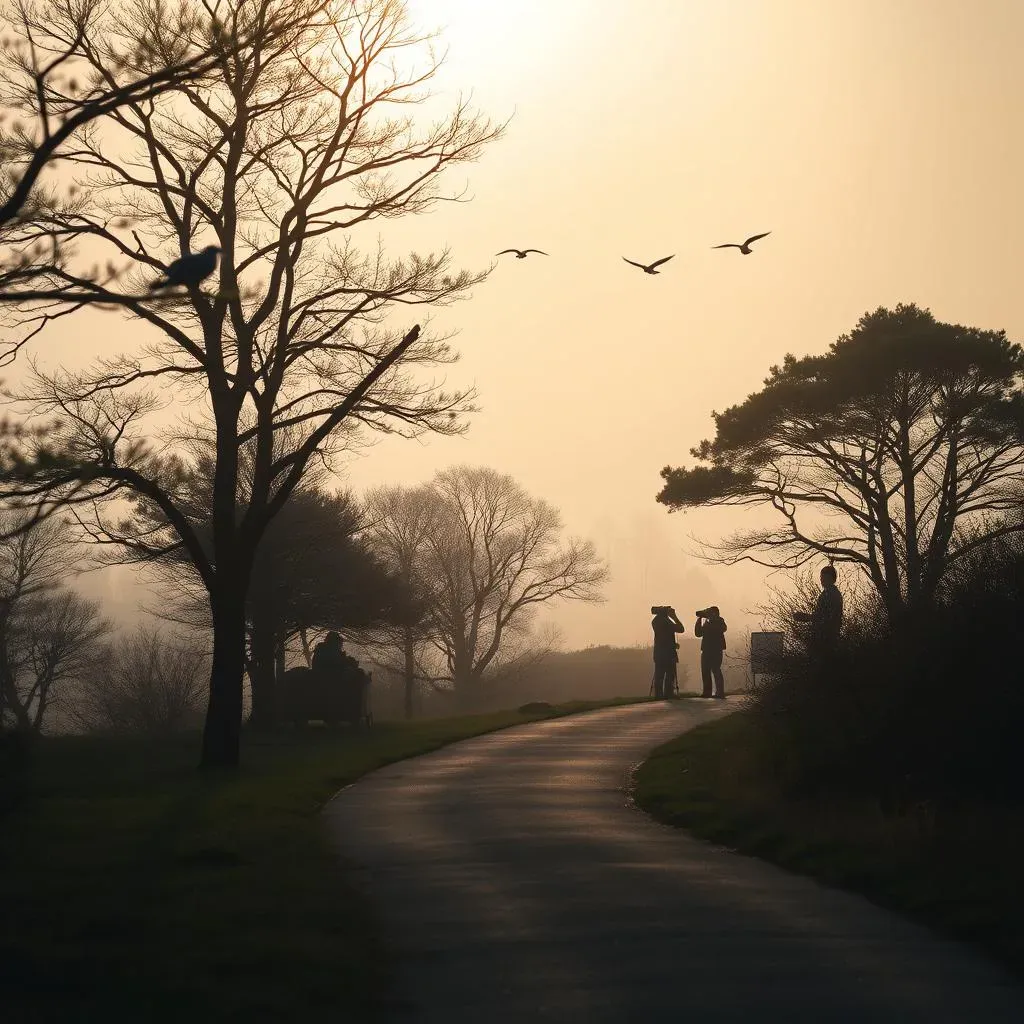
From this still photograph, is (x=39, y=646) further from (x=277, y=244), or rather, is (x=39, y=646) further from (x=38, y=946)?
(x=38, y=946)

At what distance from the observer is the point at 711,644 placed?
31953 millimetres

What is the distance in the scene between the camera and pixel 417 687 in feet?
257

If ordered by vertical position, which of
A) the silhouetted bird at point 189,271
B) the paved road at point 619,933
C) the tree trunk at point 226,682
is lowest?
the paved road at point 619,933

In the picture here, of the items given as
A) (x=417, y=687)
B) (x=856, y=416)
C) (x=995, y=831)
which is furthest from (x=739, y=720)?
(x=417, y=687)

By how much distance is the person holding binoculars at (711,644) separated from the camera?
103ft

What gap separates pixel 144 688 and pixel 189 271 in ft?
182

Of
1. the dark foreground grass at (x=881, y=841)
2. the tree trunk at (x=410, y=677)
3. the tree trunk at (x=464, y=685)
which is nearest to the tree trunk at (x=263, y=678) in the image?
the dark foreground grass at (x=881, y=841)

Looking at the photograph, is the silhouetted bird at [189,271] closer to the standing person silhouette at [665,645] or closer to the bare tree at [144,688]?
the standing person silhouette at [665,645]

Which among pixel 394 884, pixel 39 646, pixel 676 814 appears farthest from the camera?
pixel 39 646

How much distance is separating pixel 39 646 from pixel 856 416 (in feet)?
133

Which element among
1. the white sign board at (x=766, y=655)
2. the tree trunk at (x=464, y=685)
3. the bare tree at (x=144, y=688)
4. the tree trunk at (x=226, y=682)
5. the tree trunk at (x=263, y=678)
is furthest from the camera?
the tree trunk at (x=464, y=685)

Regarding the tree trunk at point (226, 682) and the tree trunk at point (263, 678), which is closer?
the tree trunk at point (226, 682)

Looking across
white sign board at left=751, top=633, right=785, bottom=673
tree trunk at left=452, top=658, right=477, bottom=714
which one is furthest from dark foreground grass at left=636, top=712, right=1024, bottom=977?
tree trunk at left=452, top=658, right=477, bottom=714

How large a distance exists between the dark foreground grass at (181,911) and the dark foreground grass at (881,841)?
3515 millimetres
